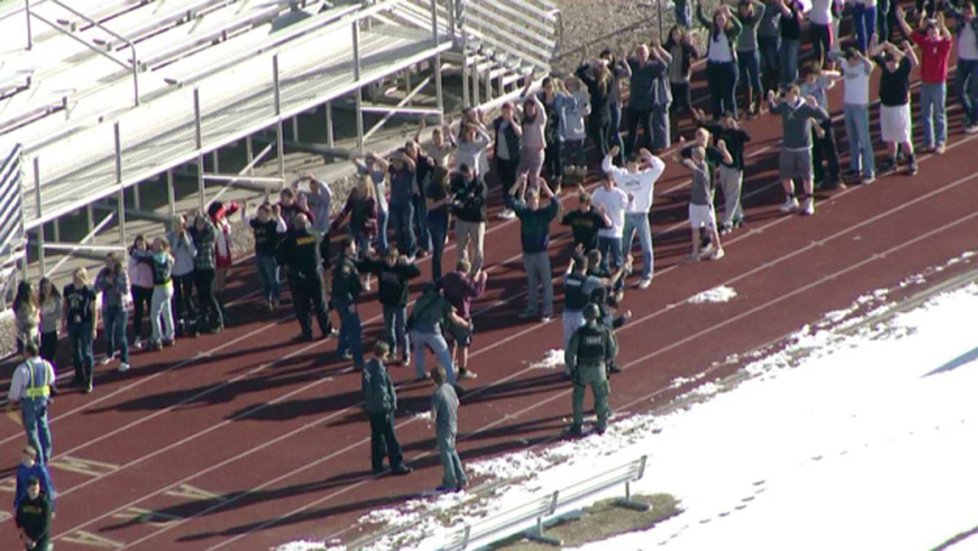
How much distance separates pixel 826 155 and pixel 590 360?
21.9ft

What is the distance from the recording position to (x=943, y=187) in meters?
34.1

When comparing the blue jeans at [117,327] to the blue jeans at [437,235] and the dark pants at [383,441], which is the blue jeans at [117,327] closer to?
the blue jeans at [437,235]

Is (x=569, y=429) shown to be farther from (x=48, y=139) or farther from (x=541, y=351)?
(x=48, y=139)

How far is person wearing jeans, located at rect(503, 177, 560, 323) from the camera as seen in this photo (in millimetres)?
31000

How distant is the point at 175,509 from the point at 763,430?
565cm

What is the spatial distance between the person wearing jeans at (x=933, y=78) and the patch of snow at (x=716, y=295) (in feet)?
13.6

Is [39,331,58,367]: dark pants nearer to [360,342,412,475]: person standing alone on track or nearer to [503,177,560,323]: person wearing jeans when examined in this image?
[360,342,412,475]: person standing alone on track

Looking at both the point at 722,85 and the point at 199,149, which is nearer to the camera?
the point at 199,149

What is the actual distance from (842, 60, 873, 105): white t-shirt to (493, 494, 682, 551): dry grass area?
26.1 ft

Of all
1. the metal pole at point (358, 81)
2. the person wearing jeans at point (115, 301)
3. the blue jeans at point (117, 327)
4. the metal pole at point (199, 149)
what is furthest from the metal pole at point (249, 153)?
the blue jeans at point (117, 327)

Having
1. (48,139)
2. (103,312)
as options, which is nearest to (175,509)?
(103,312)

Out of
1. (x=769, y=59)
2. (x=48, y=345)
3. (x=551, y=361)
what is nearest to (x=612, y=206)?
(x=551, y=361)

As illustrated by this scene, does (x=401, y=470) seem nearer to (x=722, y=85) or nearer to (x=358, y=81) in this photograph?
(x=358, y=81)

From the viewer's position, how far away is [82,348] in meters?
30.6
